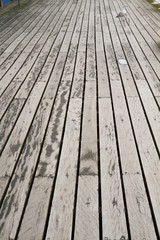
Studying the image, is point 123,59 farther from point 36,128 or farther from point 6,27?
point 6,27

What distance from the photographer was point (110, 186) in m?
1.16

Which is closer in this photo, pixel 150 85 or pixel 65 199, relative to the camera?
pixel 65 199

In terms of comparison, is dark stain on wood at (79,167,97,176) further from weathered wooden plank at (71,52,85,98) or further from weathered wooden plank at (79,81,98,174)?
weathered wooden plank at (71,52,85,98)

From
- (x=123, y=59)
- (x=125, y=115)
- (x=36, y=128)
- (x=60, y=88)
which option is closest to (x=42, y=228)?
(x=36, y=128)

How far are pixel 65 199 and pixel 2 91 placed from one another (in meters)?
1.35

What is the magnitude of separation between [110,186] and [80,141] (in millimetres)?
399

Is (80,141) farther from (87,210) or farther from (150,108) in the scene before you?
(150,108)

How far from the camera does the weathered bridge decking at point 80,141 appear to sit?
102cm

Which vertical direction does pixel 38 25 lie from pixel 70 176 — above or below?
above

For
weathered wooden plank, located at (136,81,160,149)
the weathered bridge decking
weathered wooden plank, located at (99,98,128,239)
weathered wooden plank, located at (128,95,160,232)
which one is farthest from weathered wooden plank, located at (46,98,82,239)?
weathered wooden plank, located at (136,81,160,149)

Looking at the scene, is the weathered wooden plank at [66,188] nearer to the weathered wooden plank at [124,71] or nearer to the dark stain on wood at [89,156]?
the dark stain on wood at [89,156]

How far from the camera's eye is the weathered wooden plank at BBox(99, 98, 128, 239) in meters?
0.99

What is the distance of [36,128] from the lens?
62.2 inches

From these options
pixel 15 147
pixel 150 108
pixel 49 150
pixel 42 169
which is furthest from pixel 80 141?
pixel 150 108
